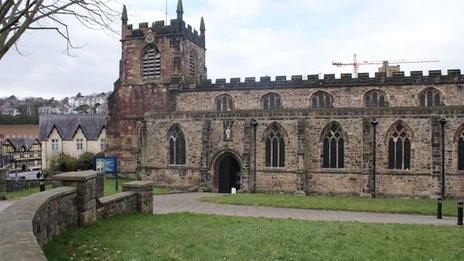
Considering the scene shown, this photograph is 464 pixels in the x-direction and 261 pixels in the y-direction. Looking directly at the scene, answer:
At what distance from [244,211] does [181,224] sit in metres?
6.26

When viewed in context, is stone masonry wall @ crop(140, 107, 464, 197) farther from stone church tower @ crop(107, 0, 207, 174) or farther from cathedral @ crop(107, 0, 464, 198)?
stone church tower @ crop(107, 0, 207, 174)

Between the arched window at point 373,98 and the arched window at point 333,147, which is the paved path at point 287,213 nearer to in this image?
the arched window at point 333,147

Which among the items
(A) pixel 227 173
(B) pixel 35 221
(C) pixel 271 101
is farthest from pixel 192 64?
(B) pixel 35 221

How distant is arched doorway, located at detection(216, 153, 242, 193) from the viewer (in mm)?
30781

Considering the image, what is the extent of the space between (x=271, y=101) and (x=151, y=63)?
1177cm

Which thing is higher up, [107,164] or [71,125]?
[71,125]

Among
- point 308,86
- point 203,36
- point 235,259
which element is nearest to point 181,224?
point 235,259

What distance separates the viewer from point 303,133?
28.5 m

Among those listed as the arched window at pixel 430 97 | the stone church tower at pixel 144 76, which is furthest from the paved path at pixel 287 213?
the stone church tower at pixel 144 76

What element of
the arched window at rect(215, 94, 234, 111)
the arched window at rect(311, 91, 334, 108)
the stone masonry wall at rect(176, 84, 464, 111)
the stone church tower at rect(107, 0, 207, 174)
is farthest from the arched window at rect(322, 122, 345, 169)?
the stone church tower at rect(107, 0, 207, 174)

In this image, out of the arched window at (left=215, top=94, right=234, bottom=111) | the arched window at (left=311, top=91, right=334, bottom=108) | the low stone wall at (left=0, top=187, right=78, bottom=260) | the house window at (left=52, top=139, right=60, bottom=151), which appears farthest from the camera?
the house window at (left=52, top=139, right=60, bottom=151)

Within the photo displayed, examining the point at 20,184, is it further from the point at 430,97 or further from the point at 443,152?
the point at 430,97

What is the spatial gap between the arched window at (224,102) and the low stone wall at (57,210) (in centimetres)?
2179

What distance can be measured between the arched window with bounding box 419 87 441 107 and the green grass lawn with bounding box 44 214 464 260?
2073cm
